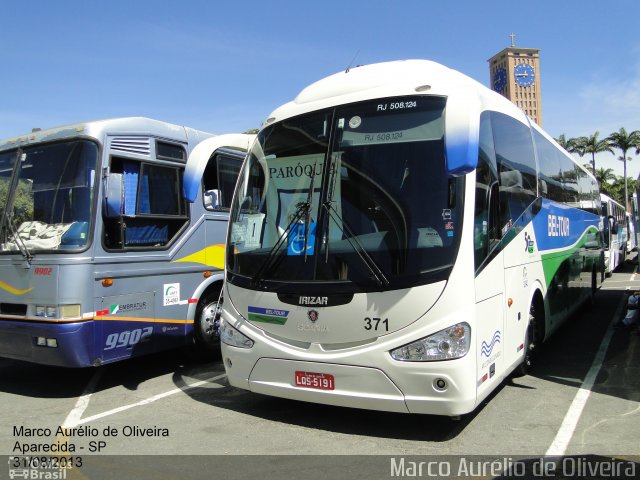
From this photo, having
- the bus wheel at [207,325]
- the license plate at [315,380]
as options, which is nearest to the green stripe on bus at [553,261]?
the license plate at [315,380]

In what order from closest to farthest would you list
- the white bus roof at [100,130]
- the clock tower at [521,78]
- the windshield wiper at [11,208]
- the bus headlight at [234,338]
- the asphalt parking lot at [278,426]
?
the asphalt parking lot at [278,426] < the bus headlight at [234,338] < the white bus roof at [100,130] < the windshield wiper at [11,208] < the clock tower at [521,78]

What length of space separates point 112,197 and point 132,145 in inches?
33.9

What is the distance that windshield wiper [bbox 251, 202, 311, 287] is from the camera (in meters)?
4.91

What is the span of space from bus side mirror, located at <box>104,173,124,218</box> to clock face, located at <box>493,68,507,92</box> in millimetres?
40026

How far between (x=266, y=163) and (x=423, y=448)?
3.02 m

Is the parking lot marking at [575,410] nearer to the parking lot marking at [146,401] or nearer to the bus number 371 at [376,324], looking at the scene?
the bus number 371 at [376,324]

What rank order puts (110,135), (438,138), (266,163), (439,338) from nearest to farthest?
(439,338)
(438,138)
(266,163)
(110,135)

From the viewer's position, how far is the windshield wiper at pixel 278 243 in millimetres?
4910

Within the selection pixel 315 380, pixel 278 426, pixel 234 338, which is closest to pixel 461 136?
pixel 315 380

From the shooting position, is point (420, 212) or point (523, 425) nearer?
point (420, 212)

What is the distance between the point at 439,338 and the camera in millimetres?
4270

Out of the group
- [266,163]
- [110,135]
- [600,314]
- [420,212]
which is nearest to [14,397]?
[110,135]

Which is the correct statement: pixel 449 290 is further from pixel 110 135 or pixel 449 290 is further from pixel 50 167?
pixel 50 167

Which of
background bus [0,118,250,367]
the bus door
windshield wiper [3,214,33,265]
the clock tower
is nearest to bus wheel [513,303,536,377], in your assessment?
the bus door
